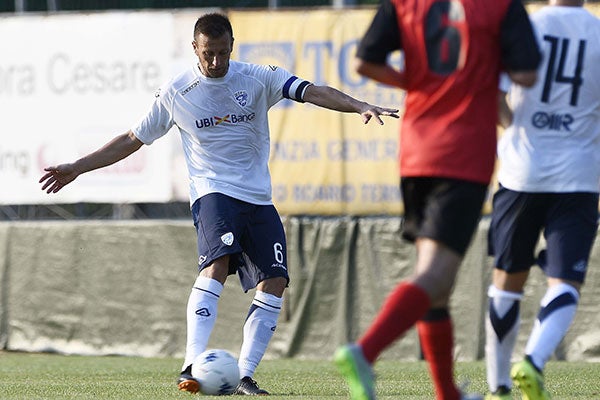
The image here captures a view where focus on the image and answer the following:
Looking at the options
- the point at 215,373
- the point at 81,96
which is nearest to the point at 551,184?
the point at 215,373

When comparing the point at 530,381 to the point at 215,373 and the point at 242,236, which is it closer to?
the point at 215,373

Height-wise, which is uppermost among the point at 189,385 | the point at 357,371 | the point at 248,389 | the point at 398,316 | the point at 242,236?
the point at 398,316

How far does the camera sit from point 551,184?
630cm

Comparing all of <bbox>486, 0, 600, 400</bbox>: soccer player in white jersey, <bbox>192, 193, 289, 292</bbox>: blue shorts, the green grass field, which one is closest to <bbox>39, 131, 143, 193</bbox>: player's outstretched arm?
<bbox>192, 193, 289, 292</bbox>: blue shorts

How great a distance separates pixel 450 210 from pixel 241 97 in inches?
120

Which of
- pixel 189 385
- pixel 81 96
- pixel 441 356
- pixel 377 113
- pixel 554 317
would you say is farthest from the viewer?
pixel 81 96

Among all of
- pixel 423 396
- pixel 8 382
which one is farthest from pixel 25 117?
pixel 423 396

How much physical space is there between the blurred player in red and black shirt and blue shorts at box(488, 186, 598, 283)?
96cm

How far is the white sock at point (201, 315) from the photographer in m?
7.72

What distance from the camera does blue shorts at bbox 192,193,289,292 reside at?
7.93 metres

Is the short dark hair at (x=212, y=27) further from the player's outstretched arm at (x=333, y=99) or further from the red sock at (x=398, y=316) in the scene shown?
the red sock at (x=398, y=316)

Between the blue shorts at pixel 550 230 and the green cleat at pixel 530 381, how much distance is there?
51cm

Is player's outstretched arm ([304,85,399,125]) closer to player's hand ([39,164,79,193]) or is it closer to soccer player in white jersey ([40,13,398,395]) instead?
soccer player in white jersey ([40,13,398,395])

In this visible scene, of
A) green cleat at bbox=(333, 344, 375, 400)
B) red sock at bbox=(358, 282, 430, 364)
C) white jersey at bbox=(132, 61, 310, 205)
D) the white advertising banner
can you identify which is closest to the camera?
green cleat at bbox=(333, 344, 375, 400)
